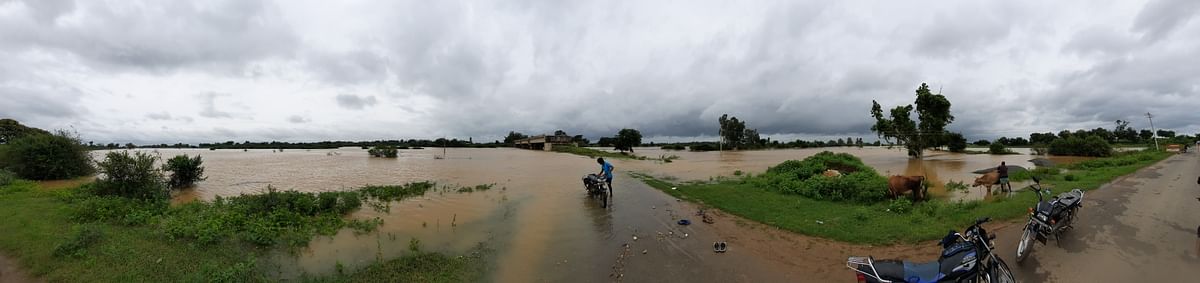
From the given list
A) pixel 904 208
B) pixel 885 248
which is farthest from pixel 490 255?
pixel 904 208

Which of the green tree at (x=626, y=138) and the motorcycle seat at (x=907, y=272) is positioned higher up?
the green tree at (x=626, y=138)

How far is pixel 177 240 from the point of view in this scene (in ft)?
20.5

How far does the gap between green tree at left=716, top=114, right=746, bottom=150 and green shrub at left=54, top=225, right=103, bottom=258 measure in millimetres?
64876

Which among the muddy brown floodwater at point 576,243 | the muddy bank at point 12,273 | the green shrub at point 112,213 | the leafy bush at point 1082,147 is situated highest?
the leafy bush at point 1082,147

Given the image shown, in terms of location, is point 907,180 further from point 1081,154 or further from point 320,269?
point 1081,154

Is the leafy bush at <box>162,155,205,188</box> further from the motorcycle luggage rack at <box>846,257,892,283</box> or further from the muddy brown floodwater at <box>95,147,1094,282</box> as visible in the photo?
the motorcycle luggage rack at <box>846,257,892,283</box>

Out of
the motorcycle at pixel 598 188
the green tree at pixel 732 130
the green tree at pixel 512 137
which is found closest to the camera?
the motorcycle at pixel 598 188

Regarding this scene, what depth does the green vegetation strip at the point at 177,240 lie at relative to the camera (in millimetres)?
4801

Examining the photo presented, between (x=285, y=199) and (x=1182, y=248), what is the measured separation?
632 inches

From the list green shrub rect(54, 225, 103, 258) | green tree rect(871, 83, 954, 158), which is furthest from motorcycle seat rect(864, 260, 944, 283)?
green tree rect(871, 83, 954, 158)

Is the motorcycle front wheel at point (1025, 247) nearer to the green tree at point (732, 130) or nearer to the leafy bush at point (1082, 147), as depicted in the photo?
the leafy bush at point (1082, 147)

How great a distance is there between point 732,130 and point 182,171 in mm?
65679

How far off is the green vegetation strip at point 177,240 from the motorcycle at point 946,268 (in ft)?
14.3

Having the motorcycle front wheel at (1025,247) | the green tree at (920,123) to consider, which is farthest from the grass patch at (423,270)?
the green tree at (920,123)
